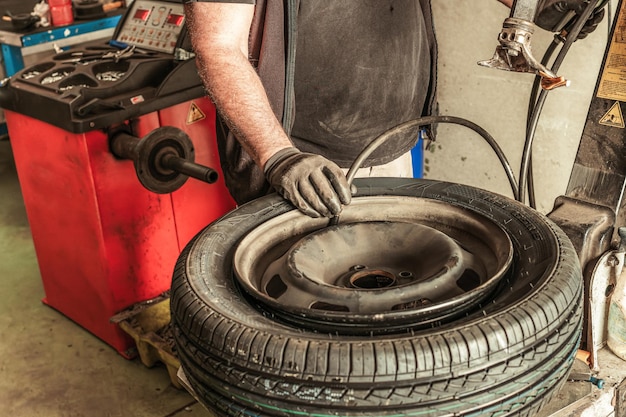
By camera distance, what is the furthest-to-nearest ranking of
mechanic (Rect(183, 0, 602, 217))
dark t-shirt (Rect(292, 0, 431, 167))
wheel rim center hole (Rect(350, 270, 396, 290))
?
dark t-shirt (Rect(292, 0, 431, 167))
mechanic (Rect(183, 0, 602, 217))
wheel rim center hole (Rect(350, 270, 396, 290))

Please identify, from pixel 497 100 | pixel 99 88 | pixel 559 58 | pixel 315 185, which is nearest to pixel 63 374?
pixel 99 88

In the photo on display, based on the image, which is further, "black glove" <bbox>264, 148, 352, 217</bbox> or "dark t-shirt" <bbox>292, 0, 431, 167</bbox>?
"dark t-shirt" <bbox>292, 0, 431, 167</bbox>

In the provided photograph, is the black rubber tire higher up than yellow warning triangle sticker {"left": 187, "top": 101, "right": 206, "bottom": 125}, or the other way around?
Answer: the black rubber tire

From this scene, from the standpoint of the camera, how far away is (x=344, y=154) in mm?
1966

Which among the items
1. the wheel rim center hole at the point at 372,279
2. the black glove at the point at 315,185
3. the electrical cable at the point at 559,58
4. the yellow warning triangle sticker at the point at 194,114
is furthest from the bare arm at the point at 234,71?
the yellow warning triangle sticker at the point at 194,114

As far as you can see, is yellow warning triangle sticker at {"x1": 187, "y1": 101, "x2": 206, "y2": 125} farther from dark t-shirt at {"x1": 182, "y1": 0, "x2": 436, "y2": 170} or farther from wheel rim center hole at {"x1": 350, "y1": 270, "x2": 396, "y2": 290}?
wheel rim center hole at {"x1": 350, "y1": 270, "x2": 396, "y2": 290}

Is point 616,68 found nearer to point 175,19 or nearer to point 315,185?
point 315,185

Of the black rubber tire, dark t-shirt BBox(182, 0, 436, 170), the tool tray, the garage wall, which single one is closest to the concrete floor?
the tool tray

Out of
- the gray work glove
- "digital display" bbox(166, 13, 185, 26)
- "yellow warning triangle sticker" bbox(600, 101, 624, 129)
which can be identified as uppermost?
the gray work glove

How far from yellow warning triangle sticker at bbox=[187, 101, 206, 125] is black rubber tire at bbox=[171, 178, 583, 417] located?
1.46m

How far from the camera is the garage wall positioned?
253cm

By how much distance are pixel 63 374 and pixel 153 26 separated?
1.37m

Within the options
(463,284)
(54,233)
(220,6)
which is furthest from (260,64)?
(54,233)

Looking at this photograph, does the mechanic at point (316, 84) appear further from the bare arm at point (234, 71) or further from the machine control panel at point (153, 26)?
the machine control panel at point (153, 26)
